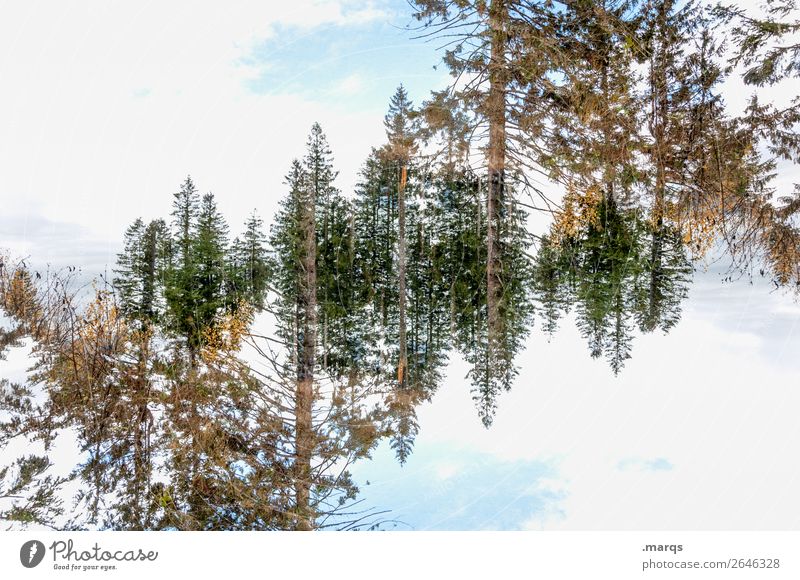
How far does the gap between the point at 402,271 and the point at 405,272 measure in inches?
0.6

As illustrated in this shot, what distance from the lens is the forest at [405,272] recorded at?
1.53 metres

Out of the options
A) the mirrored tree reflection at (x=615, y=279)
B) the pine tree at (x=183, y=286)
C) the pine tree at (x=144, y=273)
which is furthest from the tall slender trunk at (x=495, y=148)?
the pine tree at (x=144, y=273)

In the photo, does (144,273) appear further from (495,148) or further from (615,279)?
(615,279)

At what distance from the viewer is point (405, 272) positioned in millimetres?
1630

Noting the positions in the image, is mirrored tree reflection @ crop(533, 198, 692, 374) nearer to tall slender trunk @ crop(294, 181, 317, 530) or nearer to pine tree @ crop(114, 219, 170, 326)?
tall slender trunk @ crop(294, 181, 317, 530)

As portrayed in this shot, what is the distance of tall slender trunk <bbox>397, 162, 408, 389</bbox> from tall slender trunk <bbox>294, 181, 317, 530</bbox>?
0.42m

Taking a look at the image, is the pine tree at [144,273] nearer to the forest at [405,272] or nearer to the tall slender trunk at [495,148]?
the forest at [405,272]

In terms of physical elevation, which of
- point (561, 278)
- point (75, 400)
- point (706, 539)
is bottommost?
point (706, 539)

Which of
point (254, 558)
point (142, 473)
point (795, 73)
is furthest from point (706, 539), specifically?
point (142, 473)

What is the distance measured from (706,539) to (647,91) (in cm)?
218

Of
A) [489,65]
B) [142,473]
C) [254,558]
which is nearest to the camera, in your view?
[254,558]

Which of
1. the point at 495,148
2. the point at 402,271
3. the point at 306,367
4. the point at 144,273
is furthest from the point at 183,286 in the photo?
the point at 495,148

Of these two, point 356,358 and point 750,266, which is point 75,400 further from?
point 750,266

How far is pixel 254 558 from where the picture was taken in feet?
4.39
